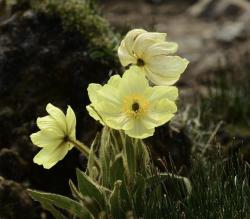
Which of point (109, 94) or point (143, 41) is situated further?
point (143, 41)

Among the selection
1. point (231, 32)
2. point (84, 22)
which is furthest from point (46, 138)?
point (231, 32)

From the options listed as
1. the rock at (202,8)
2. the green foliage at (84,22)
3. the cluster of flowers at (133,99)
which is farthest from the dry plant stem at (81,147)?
the rock at (202,8)

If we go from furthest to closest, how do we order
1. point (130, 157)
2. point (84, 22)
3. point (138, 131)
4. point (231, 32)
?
point (231, 32) → point (84, 22) → point (130, 157) → point (138, 131)

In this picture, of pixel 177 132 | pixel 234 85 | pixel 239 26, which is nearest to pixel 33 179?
pixel 177 132

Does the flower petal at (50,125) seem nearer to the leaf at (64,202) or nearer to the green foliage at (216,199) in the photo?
the leaf at (64,202)

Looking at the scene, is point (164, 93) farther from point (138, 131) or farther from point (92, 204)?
point (92, 204)

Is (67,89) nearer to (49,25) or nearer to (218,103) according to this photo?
(49,25)

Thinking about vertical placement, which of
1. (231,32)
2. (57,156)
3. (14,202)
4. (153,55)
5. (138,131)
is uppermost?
(153,55)
